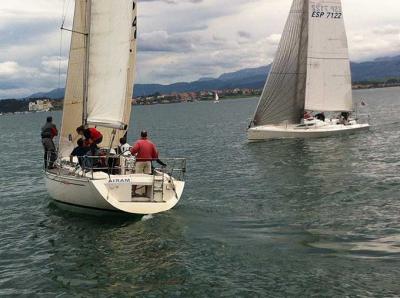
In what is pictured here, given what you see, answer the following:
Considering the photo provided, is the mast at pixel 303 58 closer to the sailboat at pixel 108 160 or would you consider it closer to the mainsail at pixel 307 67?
the mainsail at pixel 307 67

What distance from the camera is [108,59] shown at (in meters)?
18.0

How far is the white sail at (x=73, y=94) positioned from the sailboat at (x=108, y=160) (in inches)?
82.0

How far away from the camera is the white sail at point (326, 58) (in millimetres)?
44969

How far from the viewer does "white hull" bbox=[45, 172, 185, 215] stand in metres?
16.2

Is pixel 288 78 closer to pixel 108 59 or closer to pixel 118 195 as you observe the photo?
pixel 108 59

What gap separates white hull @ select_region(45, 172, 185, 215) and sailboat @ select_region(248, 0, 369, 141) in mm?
25889

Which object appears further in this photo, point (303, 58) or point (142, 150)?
point (303, 58)

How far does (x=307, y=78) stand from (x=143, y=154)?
30.5 m

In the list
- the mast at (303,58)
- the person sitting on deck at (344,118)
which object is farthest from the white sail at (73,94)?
the person sitting on deck at (344,118)

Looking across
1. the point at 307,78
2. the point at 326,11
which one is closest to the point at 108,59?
the point at 307,78

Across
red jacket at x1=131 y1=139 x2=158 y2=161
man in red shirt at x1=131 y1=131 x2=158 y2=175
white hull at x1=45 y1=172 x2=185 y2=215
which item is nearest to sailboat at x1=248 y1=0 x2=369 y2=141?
man in red shirt at x1=131 y1=131 x2=158 y2=175

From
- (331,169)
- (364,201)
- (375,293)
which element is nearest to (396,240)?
(375,293)

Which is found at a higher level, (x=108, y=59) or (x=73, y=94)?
(x=108, y=59)

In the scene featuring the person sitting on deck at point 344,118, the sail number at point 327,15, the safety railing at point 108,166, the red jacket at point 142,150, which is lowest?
the safety railing at point 108,166
